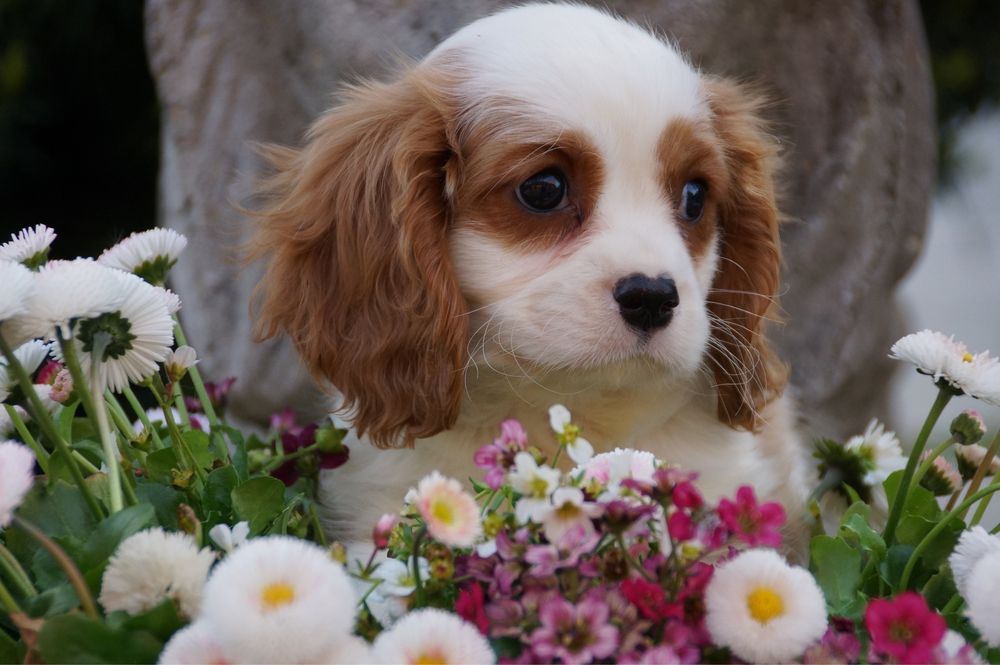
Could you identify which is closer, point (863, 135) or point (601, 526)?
point (601, 526)

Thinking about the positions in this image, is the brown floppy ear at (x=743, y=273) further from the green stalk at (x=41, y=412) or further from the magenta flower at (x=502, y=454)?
the green stalk at (x=41, y=412)

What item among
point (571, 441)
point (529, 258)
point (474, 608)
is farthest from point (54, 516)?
point (529, 258)

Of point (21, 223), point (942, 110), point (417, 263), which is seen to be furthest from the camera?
point (942, 110)

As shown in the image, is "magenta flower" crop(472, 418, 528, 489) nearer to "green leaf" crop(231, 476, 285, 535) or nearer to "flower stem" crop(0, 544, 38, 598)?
"green leaf" crop(231, 476, 285, 535)

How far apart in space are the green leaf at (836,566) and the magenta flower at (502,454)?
1.63ft

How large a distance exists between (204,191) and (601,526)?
8.08 ft

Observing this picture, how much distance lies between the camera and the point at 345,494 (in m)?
2.25

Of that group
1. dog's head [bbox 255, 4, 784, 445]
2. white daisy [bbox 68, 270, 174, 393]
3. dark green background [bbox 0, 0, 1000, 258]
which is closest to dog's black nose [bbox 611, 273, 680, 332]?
dog's head [bbox 255, 4, 784, 445]

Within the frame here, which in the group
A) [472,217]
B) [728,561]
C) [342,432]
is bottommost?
[342,432]

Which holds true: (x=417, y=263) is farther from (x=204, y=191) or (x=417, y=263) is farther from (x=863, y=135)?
(x=863, y=135)

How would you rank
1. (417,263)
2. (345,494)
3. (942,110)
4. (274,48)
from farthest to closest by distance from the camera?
(942,110) → (274,48) → (345,494) → (417,263)

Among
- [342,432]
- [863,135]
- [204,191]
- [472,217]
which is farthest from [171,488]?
[863,135]

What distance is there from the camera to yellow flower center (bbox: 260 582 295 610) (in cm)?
121

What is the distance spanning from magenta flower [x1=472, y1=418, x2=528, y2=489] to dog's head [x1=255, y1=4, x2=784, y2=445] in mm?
520
